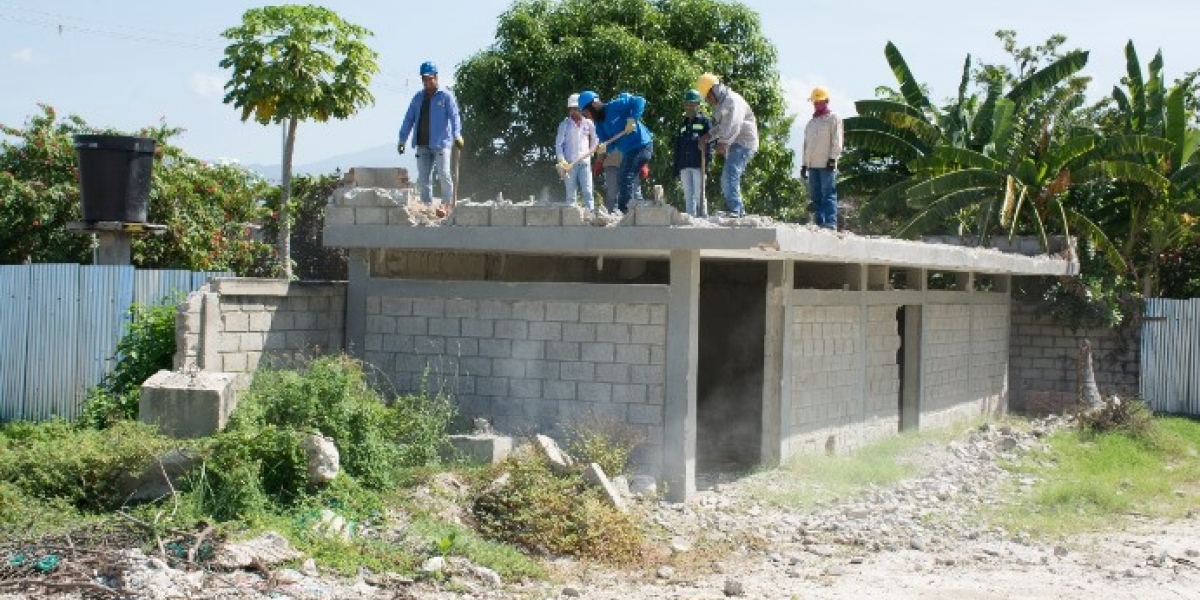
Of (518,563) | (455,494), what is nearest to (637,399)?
(455,494)

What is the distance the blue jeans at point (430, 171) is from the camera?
14469 millimetres

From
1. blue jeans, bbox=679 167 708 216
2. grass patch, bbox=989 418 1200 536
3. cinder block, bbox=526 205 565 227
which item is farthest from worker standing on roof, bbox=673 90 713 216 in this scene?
grass patch, bbox=989 418 1200 536

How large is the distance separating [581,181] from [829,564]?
531 cm

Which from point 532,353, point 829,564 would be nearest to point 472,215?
point 532,353

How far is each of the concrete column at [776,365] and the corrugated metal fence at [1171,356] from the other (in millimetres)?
10539

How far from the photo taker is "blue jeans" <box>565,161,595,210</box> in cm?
1468

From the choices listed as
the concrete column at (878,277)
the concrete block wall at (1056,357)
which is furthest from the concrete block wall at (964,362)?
the concrete column at (878,277)

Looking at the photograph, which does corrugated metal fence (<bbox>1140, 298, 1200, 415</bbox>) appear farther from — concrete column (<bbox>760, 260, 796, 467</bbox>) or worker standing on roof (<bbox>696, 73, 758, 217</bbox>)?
worker standing on roof (<bbox>696, 73, 758, 217</bbox>)

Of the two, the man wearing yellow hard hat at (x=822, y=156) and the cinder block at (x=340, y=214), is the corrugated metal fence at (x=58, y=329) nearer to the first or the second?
the cinder block at (x=340, y=214)

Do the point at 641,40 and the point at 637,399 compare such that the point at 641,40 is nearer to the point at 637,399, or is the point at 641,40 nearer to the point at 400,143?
the point at 400,143

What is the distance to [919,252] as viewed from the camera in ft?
53.9

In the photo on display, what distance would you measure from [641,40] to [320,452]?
59.5 feet

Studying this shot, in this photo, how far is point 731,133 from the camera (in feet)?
47.4

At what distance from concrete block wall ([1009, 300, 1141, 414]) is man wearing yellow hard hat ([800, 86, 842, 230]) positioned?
885 centimetres
